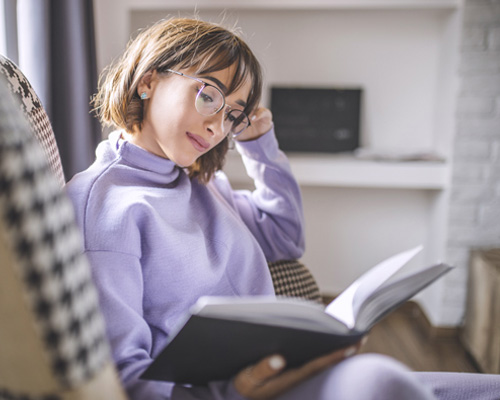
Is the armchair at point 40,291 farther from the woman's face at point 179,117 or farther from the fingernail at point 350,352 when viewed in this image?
the woman's face at point 179,117

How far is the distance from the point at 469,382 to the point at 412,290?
0.87 ft

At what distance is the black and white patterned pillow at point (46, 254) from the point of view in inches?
16.2

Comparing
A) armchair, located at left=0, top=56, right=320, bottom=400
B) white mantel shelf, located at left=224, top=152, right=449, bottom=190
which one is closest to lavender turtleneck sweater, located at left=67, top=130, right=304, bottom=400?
armchair, located at left=0, top=56, right=320, bottom=400

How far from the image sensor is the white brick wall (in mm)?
2025

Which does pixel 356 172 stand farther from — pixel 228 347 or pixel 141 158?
pixel 228 347

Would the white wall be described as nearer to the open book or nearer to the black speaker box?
the black speaker box

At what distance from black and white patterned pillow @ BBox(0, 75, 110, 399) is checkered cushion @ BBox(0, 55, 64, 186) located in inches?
20.1

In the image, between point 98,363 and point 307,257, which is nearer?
point 98,363

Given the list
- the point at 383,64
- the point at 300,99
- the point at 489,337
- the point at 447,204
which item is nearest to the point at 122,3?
the point at 300,99

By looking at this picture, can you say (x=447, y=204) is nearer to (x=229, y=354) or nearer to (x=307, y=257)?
(x=307, y=257)

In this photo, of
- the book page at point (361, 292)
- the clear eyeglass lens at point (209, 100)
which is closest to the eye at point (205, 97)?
the clear eyeglass lens at point (209, 100)

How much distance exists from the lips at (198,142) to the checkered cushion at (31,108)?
264 mm

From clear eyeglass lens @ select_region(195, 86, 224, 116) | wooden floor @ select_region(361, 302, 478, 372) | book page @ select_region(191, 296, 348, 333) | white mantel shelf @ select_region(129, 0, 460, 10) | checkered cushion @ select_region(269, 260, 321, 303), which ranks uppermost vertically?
white mantel shelf @ select_region(129, 0, 460, 10)

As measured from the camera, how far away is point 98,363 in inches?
18.3
